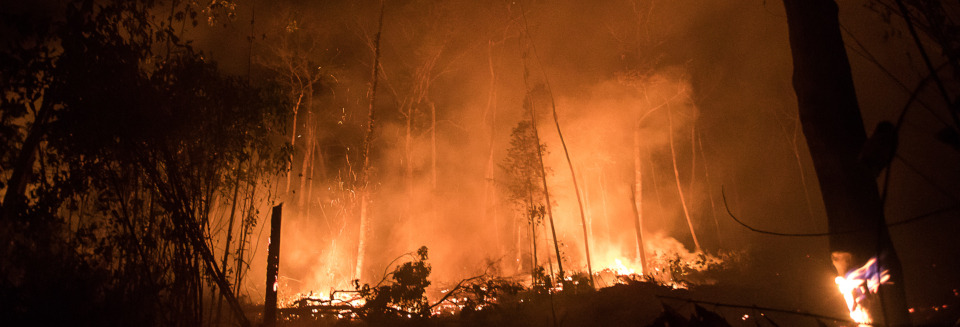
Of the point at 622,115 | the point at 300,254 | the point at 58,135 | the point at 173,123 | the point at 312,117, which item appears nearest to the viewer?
the point at 58,135

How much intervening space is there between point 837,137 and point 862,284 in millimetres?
1189

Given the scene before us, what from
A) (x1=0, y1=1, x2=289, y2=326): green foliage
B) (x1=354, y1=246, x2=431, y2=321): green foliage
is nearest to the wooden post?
Result: (x1=0, y1=1, x2=289, y2=326): green foliage

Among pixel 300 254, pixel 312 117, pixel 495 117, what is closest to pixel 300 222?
pixel 300 254

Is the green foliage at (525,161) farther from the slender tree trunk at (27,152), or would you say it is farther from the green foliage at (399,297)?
the slender tree trunk at (27,152)

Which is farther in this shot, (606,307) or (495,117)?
(495,117)

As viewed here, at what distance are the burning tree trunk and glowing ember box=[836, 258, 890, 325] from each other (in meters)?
0.02

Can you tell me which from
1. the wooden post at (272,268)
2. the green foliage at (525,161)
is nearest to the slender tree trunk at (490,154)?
the green foliage at (525,161)

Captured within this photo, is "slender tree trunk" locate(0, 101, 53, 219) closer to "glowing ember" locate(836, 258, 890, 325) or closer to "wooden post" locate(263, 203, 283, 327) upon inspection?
"wooden post" locate(263, 203, 283, 327)

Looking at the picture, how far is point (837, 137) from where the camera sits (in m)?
3.23

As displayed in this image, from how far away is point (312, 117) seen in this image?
22484 millimetres

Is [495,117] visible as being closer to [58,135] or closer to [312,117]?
[312,117]

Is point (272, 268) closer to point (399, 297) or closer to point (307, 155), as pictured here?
point (399, 297)

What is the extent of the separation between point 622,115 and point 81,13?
79.5ft

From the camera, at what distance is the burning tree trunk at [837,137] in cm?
313
